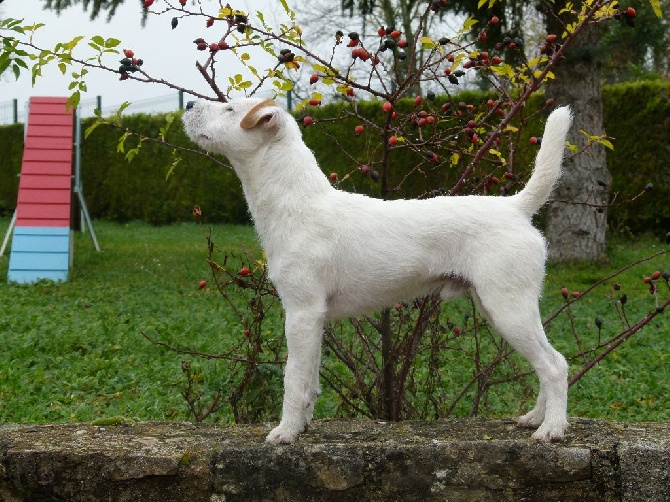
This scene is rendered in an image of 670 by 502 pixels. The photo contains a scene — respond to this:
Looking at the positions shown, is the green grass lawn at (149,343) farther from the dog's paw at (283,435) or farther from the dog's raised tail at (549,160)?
the dog's raised tail at (549,160)

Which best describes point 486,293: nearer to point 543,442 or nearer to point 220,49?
point 543,442

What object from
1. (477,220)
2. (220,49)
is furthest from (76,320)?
(477,220)

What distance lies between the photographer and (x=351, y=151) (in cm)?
1708

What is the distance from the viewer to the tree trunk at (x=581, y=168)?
10852 millimetres

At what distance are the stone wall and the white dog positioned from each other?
0.14m

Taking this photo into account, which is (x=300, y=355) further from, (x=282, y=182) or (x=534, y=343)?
(x=534, y=343)

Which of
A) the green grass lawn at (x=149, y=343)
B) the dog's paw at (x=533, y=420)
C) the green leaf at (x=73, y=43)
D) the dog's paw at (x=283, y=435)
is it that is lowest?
the green grass lawn at (x=149, y=343)

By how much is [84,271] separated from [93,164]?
11.1 m

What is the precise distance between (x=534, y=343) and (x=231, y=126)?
1465 millimetres

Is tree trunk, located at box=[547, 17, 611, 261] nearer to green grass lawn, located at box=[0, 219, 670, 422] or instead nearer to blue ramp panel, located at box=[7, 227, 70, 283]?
green grass lawn, located at box=[0, 219, 670, 422]

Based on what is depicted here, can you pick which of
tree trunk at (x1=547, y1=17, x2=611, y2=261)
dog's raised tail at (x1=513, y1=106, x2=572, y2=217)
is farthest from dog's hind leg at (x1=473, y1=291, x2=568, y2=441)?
tree trunk at (x1=547, y1=17, x2=611, y2=261)

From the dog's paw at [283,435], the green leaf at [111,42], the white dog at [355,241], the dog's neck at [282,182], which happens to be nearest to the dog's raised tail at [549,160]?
the white dog at [355,241]

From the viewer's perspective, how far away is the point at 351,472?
3395mm

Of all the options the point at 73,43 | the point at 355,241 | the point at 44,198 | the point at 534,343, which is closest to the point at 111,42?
the point at 73,43
